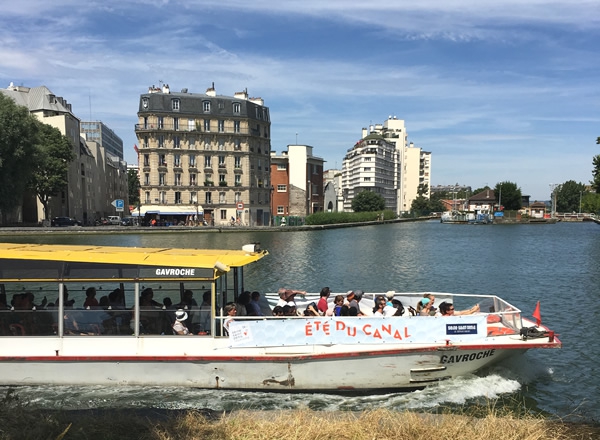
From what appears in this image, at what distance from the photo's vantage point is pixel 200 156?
82.2m

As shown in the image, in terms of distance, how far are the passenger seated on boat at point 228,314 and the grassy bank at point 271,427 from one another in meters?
3.45

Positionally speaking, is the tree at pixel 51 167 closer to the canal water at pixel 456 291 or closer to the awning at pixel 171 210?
the canal water at pixel 456 291

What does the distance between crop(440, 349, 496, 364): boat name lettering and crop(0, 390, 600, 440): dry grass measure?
3.56 m

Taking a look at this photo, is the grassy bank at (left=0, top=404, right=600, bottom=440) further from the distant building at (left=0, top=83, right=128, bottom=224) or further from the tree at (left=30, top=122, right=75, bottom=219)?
the distant building at (left=0, top=83, right=128, bottom=224)

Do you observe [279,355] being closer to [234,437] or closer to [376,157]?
[234,437]

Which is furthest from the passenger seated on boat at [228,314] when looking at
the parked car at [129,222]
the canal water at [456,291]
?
the parked car at [129,222]

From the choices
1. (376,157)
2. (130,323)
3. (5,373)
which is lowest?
(5,373)

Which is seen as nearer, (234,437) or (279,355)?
(234,437)

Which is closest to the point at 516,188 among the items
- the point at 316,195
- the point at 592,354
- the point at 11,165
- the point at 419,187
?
the point at 419,187

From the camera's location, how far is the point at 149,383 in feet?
36.0

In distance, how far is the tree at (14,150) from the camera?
181 ft

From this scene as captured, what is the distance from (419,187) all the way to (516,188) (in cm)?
4542

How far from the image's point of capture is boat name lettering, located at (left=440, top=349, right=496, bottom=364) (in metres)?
11.1

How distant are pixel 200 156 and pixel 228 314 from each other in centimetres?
7330
